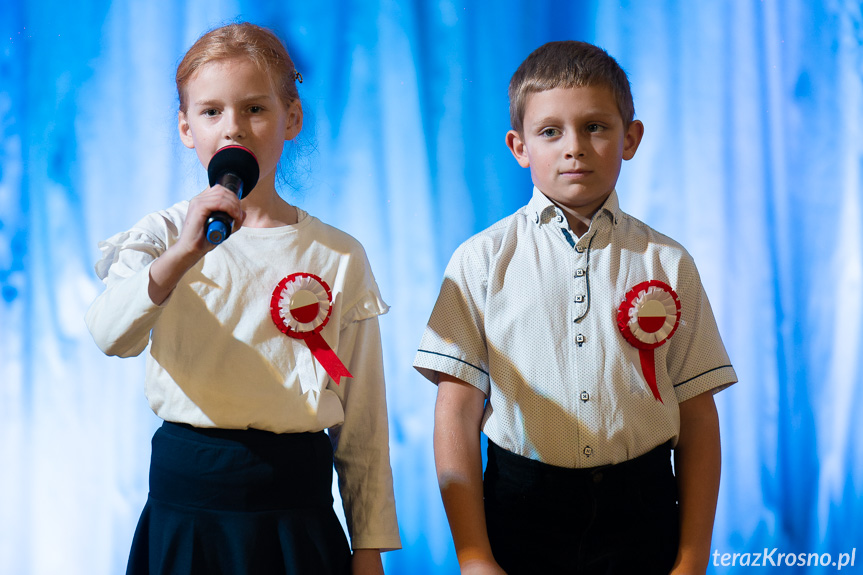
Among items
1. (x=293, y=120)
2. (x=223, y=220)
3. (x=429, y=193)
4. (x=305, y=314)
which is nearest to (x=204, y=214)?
(x=223, y=220)

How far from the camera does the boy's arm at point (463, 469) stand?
1.02 metres

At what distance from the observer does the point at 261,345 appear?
1.06m

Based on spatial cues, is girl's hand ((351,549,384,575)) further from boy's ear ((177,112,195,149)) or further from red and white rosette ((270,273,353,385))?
boy's ear ((177,112,195,149))

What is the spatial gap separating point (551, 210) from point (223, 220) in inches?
18.6

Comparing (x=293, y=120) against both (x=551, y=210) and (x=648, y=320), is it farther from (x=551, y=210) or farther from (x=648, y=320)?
(x=648, y=320)

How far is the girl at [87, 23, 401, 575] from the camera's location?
1.01 meters

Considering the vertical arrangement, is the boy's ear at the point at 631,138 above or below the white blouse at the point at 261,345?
above

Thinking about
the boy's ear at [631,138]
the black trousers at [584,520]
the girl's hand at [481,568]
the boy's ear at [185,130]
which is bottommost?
the girl's hand at [481,568]

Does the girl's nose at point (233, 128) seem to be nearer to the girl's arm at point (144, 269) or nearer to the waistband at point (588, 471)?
the girl's arm at point (144, 269)

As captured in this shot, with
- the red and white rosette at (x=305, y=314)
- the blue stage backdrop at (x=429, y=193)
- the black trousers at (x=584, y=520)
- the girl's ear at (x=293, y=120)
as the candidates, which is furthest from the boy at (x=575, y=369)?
the blue stage backdrop at (x=429, y=193)

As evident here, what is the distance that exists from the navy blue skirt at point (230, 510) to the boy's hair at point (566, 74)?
→ 55 cm

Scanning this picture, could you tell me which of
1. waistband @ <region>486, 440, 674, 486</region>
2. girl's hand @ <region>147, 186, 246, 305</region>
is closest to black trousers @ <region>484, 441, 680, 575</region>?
waistband @ <region>486, 440, 674, 486</region>

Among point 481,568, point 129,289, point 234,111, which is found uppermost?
point 234,111

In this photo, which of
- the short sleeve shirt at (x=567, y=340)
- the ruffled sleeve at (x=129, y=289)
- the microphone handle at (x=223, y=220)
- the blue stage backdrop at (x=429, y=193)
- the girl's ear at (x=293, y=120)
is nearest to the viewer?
the microphone handle at (x=223, y=220)
